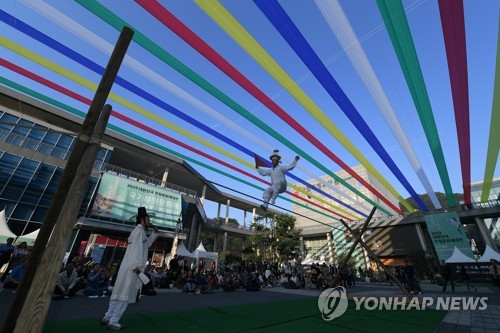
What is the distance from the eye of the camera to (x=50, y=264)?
1860mm

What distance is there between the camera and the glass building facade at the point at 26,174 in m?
13.1

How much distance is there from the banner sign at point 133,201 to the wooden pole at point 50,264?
13524 millimetres

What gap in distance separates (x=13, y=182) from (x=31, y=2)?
47.4ft

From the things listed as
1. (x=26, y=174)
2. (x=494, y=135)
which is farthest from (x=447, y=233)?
(x=26, y=174)

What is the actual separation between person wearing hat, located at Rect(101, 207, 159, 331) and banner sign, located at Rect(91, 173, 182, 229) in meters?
12.2

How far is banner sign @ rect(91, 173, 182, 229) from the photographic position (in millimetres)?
14711

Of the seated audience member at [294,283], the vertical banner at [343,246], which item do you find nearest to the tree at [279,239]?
the vertical banner at [343,246]

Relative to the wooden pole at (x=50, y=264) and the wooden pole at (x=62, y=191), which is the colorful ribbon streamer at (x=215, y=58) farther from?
the wooden pole at (x=50, y=264)

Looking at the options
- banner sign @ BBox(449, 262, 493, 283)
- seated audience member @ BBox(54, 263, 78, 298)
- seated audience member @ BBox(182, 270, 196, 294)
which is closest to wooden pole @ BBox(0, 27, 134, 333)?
seated audience member @ BBox(54, 263, 78, 298)

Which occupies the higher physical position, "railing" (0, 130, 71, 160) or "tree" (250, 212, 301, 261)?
"railing" (0, 130, 71, 160)

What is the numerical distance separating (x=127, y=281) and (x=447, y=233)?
23.1m

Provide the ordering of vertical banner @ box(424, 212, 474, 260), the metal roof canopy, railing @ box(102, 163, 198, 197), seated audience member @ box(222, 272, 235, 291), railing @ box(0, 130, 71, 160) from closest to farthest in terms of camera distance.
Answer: seated audience member @ box(222, 272, 235, 291) → railing @ box(0, 130, 71, 160) → the metal roof canopy → railing @ box(102, 163, 198, 197) → vertical banner @ box(424, 212, 474, 260)

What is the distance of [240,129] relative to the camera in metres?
6.66

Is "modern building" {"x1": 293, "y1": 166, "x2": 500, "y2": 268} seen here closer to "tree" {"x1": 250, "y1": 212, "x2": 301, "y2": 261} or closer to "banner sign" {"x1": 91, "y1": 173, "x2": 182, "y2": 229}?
"tree" {"x1": 250, "y1": 212, "x2": 301, "y2": 261}
